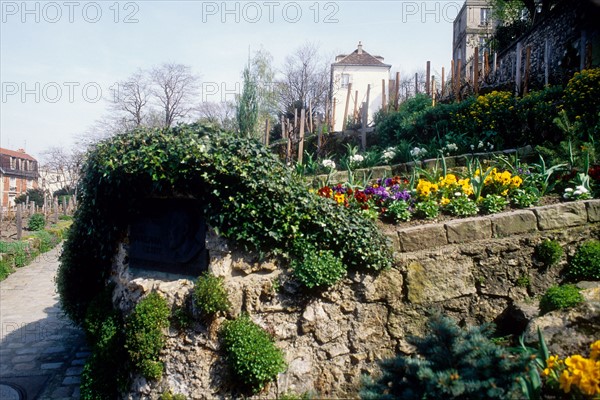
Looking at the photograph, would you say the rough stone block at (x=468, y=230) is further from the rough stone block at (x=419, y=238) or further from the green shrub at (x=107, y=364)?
the green shrub at (x=107, y=364)

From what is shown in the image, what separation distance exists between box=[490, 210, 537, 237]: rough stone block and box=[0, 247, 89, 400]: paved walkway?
5.56 m

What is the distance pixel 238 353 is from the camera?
13.5ft

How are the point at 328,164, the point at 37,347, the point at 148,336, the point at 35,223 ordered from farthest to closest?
1. the point at 35,223
2. the point at 328,164
3. the point at 37,347
4. the point at 148,336

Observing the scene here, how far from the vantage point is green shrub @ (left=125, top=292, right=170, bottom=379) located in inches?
173

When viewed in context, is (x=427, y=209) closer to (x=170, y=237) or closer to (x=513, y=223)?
(x=513, y=223)

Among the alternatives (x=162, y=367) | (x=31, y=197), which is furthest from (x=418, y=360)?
(x=31, y=197)

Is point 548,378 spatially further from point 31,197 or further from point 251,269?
point 31,197

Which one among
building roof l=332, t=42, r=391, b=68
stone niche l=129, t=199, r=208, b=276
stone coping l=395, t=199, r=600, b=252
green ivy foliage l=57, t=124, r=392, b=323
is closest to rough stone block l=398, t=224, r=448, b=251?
stone coping l=395, t=199, r=600, b=252

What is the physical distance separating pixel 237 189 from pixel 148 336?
1750 millimetres

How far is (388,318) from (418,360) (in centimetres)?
158

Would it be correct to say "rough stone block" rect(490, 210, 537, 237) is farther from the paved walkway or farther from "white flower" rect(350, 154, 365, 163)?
the paved walkway

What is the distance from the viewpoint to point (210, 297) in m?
4.28

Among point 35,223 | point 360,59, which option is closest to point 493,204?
point 35,223

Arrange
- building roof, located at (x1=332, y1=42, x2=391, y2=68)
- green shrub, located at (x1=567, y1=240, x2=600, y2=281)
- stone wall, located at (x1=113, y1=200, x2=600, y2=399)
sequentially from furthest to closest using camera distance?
1. building roof, located at (x1=332, y1=42, x2=391, y2=68)
2. green shrub, located at (x1=567, y1=240, x2=600, y2=281)
3. stone wall, located at (x1=113, y1=200, x2=600, y2=399)
